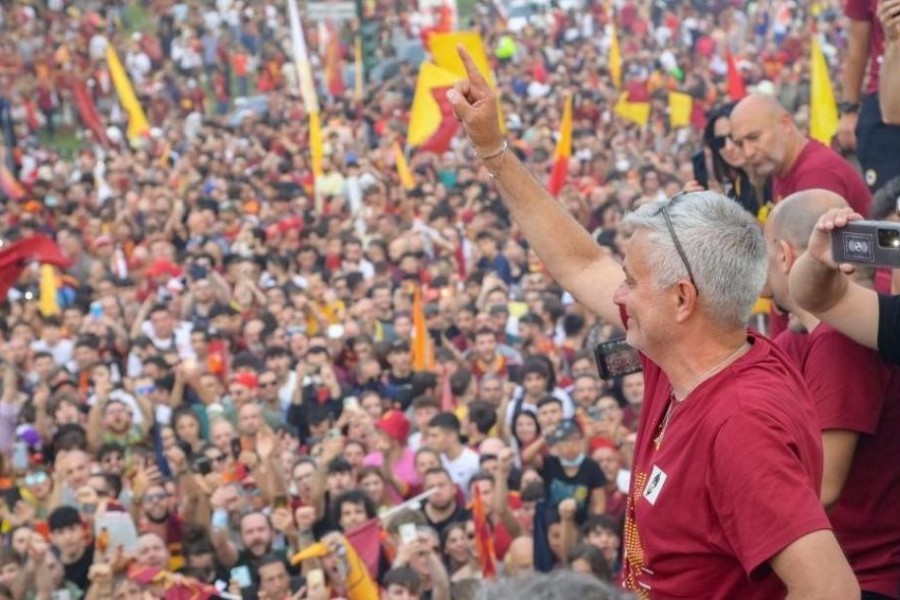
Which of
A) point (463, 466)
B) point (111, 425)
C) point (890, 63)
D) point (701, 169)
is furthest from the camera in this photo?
point (111, 425)

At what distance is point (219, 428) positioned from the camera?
856 centimetres

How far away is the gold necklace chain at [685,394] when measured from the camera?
2841 millimetres

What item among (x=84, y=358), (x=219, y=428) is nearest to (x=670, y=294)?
(x=219, y=428)

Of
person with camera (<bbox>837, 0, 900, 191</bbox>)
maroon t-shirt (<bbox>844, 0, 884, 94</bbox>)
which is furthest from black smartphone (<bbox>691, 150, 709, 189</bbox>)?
maroon t-shirt (<bbox>844, 0, 884, 94</bbox>)

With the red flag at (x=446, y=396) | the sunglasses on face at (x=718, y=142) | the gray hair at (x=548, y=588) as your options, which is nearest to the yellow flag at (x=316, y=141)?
the red flag at (x=446, y=396)

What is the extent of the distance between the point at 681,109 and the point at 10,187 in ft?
23.5

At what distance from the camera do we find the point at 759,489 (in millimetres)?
2594

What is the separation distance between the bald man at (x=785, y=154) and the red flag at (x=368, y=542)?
263cm

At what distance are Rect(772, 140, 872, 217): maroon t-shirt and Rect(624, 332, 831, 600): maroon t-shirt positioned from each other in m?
1.96

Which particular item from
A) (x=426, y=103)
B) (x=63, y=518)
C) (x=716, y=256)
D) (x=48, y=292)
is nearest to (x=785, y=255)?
(x=716, y=256)

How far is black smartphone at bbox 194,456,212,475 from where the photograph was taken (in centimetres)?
813

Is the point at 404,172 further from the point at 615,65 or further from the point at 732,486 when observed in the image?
the point at 732,486

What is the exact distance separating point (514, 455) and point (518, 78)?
1440 centimetres

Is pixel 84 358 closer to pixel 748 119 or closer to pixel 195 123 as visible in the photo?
pixel 748 119
